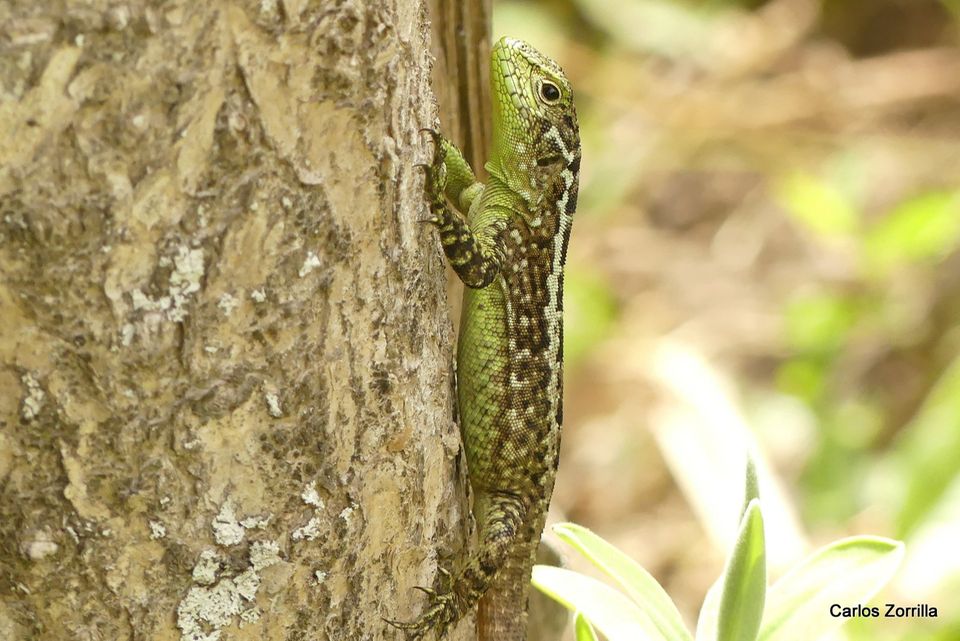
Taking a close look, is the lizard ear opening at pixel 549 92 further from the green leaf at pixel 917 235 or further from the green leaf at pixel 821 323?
the green leaf at pixel 821 323

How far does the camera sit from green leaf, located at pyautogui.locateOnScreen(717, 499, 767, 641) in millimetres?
1999

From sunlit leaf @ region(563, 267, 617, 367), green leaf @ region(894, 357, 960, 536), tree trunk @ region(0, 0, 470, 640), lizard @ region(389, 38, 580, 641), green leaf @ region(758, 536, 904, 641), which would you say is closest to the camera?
tree trunk @ region(0, 0, 470, 640)

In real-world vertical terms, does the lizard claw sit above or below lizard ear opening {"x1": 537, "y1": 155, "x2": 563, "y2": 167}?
below

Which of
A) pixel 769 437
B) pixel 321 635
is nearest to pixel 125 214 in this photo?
pixel 321 635

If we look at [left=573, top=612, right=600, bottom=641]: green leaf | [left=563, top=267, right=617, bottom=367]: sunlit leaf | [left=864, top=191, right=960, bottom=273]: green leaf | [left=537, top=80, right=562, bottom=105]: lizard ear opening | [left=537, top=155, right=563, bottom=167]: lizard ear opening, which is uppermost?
[left=563, top=267, right=617, bottom=367]: sunlit leaf

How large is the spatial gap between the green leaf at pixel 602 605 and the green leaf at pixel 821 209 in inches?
134

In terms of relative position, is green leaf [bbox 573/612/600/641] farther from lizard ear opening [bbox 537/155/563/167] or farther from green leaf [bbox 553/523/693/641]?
lizard ear opening [bbox 537/155/563/167]

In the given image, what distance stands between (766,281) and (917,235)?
64.5 inches

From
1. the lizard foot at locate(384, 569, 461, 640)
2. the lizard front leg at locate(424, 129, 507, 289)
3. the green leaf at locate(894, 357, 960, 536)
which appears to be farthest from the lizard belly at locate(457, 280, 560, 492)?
the green leaf at locate(894, 357, 960, 536)

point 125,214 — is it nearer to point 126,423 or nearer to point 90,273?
point 90,273

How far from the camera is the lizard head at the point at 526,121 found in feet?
9.43

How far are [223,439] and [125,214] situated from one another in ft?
1.42

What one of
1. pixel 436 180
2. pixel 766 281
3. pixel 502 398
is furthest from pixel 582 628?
pixel 766 281

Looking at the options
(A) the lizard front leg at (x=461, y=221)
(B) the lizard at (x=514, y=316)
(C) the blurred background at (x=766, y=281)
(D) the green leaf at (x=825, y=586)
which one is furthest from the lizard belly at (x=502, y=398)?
(C) the blurred background at (x=766, y=281)
